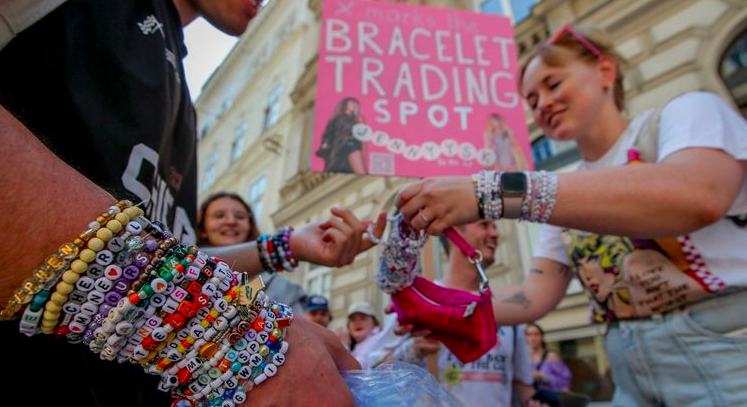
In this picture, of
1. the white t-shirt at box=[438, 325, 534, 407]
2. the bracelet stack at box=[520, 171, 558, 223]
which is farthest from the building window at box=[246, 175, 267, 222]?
the bracelet stack at box=[520, 171, 558, 223]

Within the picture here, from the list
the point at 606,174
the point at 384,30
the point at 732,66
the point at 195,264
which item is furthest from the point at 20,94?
the point at 732,66

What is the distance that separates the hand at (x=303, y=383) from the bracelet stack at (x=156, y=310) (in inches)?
0.4

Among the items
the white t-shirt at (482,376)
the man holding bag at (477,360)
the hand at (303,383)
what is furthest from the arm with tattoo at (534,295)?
the hand at (303,383)

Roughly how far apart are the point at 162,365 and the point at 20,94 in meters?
0.46

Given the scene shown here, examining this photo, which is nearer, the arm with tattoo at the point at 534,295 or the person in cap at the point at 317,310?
the arm with tattoo at the point at 534,295

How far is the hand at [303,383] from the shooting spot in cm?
40

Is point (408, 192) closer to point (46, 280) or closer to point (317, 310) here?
point (46, 280)

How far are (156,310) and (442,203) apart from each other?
689 mm

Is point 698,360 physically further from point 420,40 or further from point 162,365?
point 420,40

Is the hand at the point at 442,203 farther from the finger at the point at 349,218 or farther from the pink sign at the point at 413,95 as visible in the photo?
the pink sign at the point at 413,95

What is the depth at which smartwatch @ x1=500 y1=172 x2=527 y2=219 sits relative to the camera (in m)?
0.92

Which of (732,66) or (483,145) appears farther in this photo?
(732,66)

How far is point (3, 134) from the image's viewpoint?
36 centimetres

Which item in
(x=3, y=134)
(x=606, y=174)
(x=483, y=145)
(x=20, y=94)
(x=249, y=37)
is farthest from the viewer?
(x=249, y=37)
